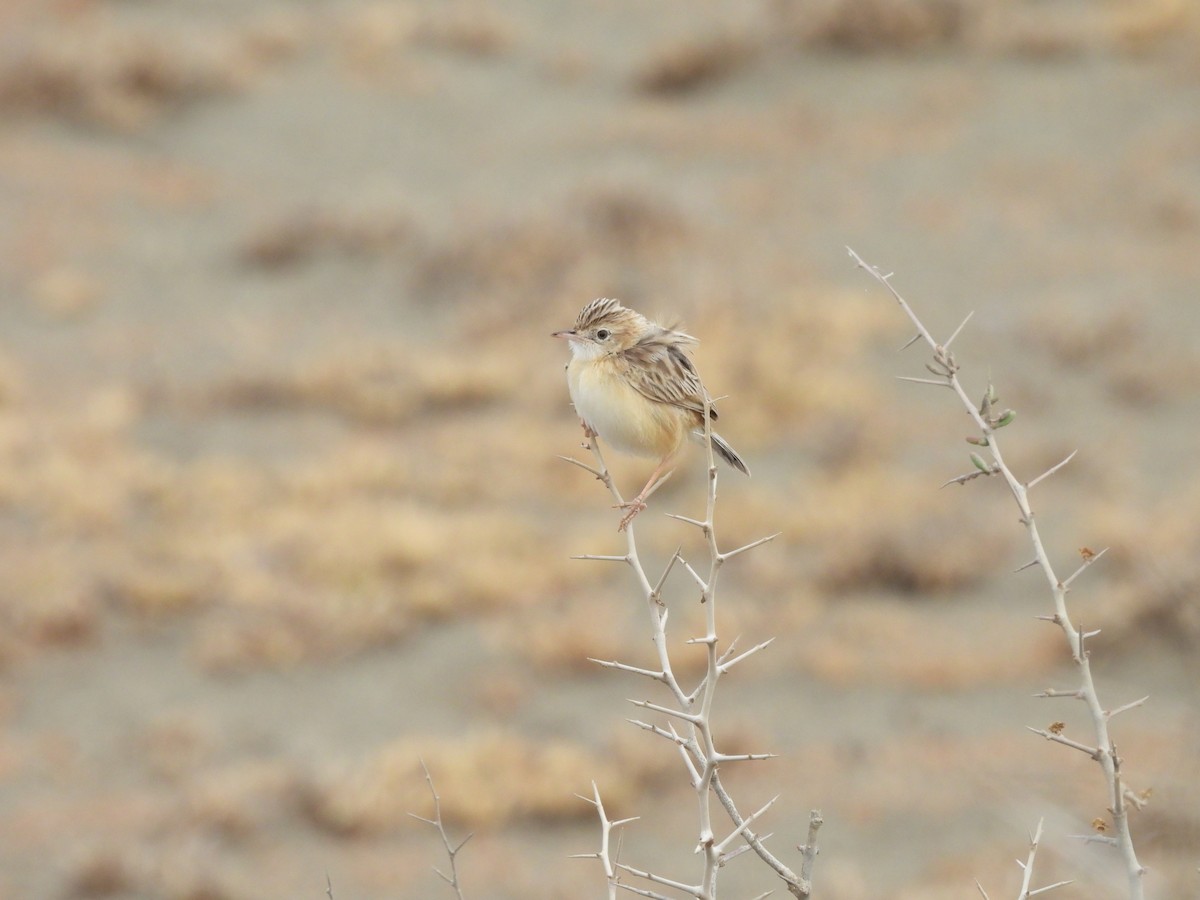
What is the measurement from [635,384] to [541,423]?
39.3 feet

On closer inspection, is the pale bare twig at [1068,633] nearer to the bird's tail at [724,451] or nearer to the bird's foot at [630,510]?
the bird's foot at [630,510]

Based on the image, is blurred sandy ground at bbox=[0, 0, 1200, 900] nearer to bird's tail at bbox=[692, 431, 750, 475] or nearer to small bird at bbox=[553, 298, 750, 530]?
bird's tail at bbox=[692, 431, 750, 475]

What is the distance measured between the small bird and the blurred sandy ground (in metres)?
2.39

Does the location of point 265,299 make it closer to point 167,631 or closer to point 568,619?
point 167,631

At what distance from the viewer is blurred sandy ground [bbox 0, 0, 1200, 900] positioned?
9.93m

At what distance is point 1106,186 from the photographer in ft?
61.4

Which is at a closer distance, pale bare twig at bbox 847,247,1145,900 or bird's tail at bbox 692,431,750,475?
pale bare twig at bbox 847,247,1145,900

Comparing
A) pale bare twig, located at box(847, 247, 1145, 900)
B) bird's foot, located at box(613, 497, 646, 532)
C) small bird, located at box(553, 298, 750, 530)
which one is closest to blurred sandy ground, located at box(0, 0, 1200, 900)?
small bird, located at box(553, 298, 750, 530)

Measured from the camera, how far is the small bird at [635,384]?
338 centimetres

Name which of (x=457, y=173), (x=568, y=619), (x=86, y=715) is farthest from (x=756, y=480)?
(x=457, y=173)

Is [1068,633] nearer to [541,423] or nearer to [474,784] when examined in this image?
[474,784]

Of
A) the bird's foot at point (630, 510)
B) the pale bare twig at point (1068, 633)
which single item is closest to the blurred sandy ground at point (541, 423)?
the bird's foot at point (630, 510)

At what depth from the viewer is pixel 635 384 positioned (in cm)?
341

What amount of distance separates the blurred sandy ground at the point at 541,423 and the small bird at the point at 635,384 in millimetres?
2394
